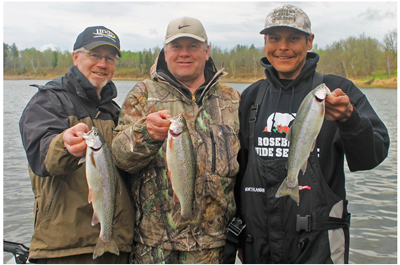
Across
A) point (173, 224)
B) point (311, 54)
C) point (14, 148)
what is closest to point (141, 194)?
point (173, 224)

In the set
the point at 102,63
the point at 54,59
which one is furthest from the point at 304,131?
the point at 54,59

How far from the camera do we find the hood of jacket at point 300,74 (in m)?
3.43

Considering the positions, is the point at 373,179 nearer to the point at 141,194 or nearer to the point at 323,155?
the point at 323,155

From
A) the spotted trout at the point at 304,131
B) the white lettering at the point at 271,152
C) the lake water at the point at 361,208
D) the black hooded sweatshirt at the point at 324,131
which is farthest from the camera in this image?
the lake water at the point at 361,208

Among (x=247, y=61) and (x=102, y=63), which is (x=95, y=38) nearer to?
(x=102, y=63)

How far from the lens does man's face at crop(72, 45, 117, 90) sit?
373 cm

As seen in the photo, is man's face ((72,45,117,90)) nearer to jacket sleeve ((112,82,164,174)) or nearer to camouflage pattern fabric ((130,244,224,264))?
jacket sleeve ((112,82,164,174))

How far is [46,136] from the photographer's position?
3.02m

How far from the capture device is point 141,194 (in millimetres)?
3529

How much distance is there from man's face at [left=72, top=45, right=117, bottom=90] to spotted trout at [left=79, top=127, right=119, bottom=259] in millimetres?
1171

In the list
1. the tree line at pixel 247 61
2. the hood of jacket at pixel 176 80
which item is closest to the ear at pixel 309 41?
the hood of jacket at pixel 176 80

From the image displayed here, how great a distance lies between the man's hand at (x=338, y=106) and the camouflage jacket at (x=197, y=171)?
1.21 meters

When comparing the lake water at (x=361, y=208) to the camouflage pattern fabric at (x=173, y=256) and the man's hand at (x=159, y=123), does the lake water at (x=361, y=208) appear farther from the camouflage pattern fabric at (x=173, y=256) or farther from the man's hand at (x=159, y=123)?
the man's hand at (x=159, y=123)

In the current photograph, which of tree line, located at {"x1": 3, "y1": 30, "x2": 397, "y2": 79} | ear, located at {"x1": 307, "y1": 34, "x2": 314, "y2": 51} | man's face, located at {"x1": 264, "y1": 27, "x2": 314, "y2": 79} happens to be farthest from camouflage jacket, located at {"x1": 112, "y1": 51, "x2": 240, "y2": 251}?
tree line, located at {"x1": 3, "y1": 30, "x2": 397, "y2": 79}
